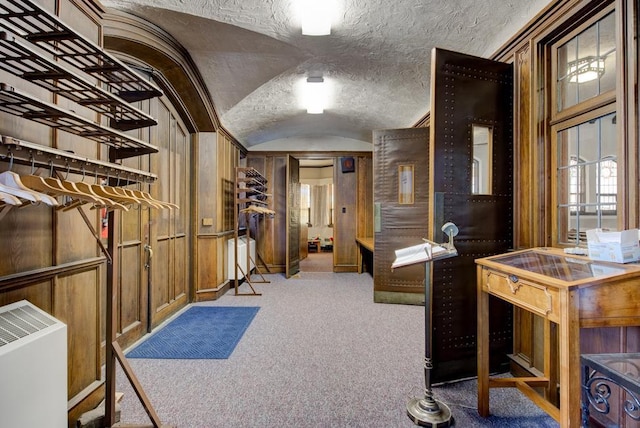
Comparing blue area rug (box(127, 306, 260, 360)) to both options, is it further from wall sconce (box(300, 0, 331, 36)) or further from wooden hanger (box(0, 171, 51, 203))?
wall sconce (box(300, 0, 331, 36))

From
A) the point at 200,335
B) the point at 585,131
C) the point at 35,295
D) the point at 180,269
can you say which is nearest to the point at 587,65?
the point at 585,131

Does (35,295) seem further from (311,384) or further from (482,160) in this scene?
(482,160)

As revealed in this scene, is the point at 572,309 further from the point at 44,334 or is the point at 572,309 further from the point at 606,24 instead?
the point at 44,334

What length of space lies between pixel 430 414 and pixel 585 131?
6.72ft

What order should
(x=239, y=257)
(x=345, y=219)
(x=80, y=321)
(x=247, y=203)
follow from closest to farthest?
(x=80, y=321)
(x=239, y=257)
(x=247, y=203)
(x=345, y=219)

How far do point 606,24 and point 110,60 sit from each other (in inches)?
105

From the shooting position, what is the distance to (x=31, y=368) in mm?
1234

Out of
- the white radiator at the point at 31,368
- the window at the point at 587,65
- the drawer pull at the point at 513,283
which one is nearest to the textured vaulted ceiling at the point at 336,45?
the window at the point at 587,65

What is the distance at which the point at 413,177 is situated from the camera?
424 cm

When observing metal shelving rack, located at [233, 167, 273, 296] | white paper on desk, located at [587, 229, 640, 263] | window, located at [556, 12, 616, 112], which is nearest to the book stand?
white paper on desk, located at [587, 229, 640, 263]

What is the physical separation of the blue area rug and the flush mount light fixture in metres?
2.92

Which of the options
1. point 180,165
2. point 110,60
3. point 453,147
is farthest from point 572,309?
point 180,165

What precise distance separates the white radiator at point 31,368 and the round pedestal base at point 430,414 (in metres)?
1.75

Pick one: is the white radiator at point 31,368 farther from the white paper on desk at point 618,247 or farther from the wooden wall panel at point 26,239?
the white paper on desk at point 618,247
